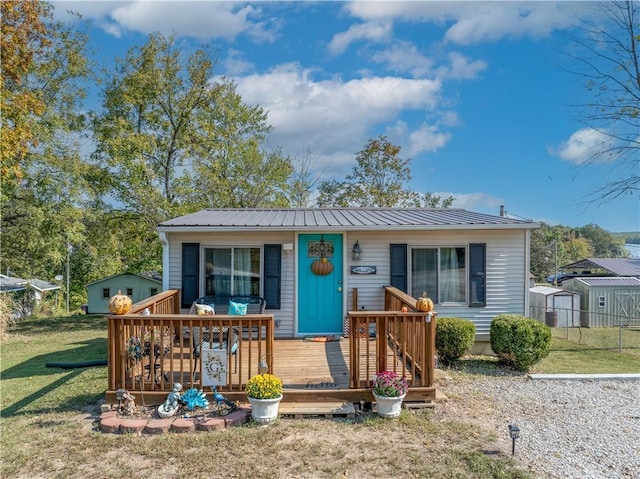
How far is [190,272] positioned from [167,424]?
3740 mm

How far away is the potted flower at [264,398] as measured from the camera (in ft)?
14.0

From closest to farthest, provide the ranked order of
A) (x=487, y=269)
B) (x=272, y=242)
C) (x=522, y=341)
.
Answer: (x=522, y=341) < (x=272, y=242) < (x=487, y=269)

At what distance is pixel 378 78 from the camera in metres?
14.0

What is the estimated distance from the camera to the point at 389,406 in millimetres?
4484

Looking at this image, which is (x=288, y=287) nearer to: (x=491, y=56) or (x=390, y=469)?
(x=390, y=469)

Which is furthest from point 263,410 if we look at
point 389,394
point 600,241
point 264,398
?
point 600,241

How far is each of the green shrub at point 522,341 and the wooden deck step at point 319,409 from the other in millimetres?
3473

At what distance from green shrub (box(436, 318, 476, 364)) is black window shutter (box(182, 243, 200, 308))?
179 inches

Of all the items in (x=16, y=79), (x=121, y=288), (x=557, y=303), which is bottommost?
(x=557, y=303)

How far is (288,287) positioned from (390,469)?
15.0ft

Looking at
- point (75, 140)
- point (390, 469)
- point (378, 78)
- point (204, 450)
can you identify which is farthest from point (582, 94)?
point (75, 140)

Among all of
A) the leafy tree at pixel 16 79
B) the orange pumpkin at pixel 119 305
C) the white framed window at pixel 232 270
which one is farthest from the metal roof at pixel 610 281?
the leafy tree at pixel 16 79

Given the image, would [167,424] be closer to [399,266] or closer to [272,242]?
[272,242]

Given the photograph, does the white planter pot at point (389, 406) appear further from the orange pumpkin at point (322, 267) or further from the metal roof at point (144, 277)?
the metal roof at point (144, 277)
